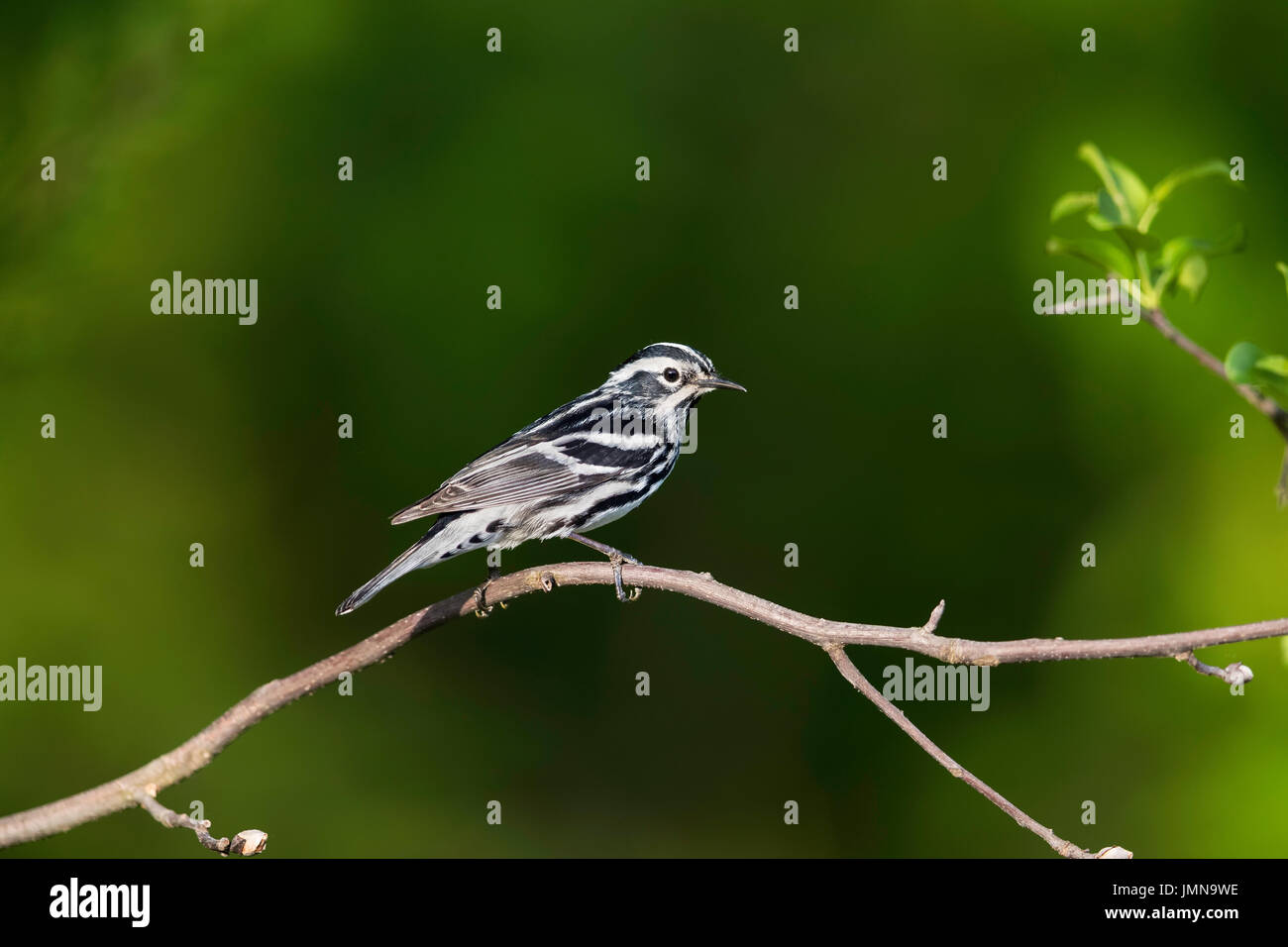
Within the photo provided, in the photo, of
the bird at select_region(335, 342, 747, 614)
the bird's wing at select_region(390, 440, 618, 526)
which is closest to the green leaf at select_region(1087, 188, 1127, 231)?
the bird at select_region(335, 342, 747, 614)

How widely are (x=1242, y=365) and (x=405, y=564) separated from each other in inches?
70.7

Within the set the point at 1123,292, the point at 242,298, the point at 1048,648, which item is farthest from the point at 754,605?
the point at 242,298

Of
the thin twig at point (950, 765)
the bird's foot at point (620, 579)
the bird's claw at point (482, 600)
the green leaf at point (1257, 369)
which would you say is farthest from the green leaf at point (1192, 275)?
the bird's claw at point (482, 600)

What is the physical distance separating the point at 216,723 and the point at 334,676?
0.68ft

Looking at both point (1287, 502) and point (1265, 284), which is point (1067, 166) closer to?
point (1265, 284)

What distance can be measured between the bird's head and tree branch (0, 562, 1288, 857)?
39.6 inches

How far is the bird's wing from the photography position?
253 cm

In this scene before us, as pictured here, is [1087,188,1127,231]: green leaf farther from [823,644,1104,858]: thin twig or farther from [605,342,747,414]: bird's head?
[605,342,747,414]: bird's head

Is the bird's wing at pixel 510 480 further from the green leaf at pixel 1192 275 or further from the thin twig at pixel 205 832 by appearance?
the green leaf at pixel 1192 275

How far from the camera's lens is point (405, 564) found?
248 cm

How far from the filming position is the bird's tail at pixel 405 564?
2354 millimetres

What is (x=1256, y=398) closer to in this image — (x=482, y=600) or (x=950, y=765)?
(x=950, y=765)

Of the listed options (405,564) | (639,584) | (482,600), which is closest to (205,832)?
(482,600)

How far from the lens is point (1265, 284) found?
3.88 metres
